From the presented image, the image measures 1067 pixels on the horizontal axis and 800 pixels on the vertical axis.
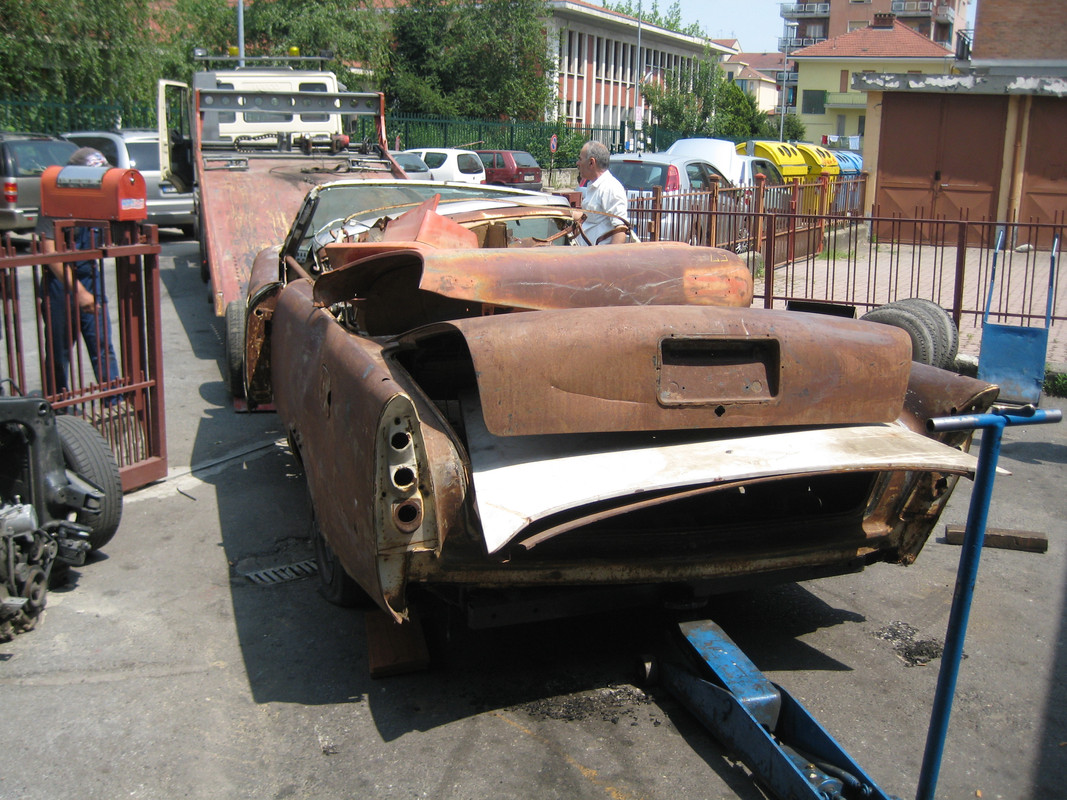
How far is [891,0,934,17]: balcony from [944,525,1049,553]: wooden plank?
9585 cm

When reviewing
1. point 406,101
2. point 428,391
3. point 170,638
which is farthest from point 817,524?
point 406,101

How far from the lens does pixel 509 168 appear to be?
26.8 meters

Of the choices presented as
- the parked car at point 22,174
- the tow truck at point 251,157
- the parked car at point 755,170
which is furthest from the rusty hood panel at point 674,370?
the parked car at point 755,170

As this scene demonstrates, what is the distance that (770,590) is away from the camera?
441cm

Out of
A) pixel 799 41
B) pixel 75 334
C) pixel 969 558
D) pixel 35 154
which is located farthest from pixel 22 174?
pixel 799 41

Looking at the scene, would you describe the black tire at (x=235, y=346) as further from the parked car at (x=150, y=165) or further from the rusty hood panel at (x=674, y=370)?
the parked car at (x=150, y=165)

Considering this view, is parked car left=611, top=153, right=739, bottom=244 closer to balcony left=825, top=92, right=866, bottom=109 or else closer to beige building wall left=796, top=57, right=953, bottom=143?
beige building wall left=796, top=57, right=953, bottom=143

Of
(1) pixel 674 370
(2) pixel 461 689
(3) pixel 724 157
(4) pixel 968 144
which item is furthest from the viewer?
(3) pixel 724 157

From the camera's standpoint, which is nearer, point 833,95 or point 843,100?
point 843,100

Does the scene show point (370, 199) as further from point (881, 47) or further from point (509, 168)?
point (881, 47)

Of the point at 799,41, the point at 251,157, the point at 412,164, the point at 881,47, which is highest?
the point at 799,41

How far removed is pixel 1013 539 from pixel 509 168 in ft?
76.1

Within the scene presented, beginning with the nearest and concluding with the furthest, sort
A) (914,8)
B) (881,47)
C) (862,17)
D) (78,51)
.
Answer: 1. (78,51)
2. (881,47)
3. (914,8)
4. (862,17)

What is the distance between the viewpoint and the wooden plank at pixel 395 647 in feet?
11.6
